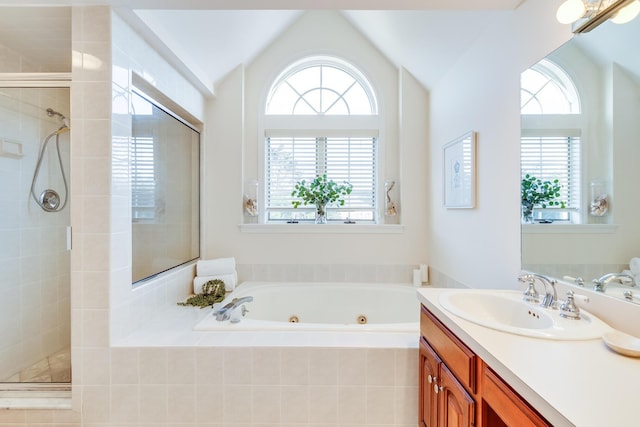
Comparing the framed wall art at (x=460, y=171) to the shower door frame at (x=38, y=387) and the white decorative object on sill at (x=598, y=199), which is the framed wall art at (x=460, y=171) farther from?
the shower door frame at (x=38, y=387)

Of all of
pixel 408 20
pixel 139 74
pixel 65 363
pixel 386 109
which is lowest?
pixel 65 363

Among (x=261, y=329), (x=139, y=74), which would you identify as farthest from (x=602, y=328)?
(x=139, y=74)

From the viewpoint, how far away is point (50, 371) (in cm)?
165

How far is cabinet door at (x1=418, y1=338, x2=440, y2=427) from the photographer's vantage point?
3.96 ft

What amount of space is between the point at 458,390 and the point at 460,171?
1468 mm

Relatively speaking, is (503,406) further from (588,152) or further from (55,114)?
(55,114)

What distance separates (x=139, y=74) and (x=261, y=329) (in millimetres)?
1675

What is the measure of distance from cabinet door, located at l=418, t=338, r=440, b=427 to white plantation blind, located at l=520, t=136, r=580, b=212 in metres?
0.85

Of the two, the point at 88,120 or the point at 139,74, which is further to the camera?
the point at 139,74

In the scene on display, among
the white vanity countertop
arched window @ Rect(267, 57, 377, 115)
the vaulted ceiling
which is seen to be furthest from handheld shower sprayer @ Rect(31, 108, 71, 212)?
the white vanity countertop

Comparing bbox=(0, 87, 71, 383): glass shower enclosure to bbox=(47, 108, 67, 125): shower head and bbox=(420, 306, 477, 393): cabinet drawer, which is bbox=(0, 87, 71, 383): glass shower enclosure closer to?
bbox=(47, 108, 67, 125): shower head

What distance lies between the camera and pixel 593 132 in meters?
1.06

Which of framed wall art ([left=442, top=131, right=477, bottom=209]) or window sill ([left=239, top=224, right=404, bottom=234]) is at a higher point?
framed wall art ([left=442, top=131, right=477, bottom=209])

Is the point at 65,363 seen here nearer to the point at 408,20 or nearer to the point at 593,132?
the point at 593,132
